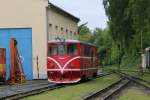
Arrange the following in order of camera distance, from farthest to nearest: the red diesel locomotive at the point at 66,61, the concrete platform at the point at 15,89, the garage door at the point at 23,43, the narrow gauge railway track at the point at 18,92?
the garage door at the point at 23,43, the red diesel locomotive at the point at 66,61, the concrete platform at the point at 15,89, the narrow gauge railway track at the point at 18,92

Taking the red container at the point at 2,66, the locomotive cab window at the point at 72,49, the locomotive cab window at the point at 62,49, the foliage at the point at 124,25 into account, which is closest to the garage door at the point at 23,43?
the red container at the point at 2,66

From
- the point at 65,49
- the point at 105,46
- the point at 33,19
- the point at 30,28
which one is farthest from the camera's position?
the point at 105,46

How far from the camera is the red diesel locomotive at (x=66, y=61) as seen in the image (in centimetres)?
3403

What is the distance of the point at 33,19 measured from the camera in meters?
43.2

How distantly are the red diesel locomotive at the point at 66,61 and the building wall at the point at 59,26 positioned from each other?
940 centimetres

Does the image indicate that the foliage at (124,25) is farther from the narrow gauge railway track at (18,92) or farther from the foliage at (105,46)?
the foliage at (105,46)

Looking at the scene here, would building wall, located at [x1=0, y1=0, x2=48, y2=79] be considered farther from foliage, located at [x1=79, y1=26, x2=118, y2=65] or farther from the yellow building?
foliage, located at [x1=79, y1=26, x2=118, y2=65]

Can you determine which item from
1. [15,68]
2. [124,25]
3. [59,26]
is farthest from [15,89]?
[124,25]

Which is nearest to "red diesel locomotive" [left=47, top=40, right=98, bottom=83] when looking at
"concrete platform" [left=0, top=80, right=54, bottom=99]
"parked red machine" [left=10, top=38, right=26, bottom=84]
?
"concrete platform" [left=0, top=80, right=54, bottom=99]

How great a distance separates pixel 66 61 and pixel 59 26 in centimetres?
1536

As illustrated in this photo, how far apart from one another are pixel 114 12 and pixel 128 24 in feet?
8.18

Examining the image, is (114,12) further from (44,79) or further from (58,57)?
(58,57)

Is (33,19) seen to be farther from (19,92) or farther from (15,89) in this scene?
(19,92)

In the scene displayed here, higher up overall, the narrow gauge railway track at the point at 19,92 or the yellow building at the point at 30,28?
the yellow building at the point at 30,28
